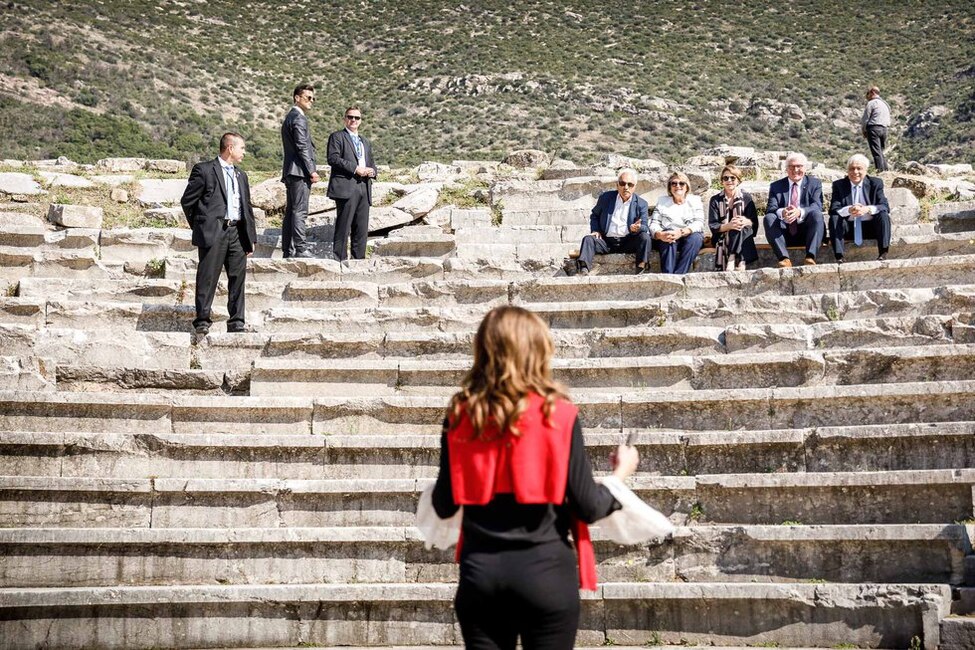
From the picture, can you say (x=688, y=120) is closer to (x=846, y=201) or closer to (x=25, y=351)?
(x=846, y=201)

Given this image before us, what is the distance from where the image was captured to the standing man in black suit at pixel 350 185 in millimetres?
11344

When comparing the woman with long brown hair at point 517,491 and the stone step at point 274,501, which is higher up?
the woman with long brown hair at point 517,491

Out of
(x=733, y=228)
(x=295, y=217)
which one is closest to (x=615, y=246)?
(x=733, y=228)

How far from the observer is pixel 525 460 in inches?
131

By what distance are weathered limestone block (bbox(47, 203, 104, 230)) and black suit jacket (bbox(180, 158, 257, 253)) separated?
399 cm

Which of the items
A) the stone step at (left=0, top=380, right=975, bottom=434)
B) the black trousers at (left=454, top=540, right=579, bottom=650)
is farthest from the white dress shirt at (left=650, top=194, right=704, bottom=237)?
the black trousers at (left=454, top=540, right=579, bottom=650)

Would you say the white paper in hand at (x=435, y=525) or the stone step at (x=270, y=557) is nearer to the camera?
the white paper in hand at (x=435, y=525)

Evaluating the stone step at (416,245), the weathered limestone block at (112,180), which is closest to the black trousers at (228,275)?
the stone step at (416,245)

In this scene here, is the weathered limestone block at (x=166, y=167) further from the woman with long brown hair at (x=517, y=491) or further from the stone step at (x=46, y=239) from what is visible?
the woman with long brown hair at (x=517, y=491)

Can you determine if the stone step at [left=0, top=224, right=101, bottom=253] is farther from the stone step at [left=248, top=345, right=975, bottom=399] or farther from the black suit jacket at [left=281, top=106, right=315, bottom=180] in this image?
the stone step at [left=248, top=345, right=975, bottom=399]

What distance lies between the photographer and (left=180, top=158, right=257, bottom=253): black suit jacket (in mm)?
9320

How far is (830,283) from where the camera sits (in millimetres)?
9383

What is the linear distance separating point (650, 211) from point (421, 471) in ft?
20.5

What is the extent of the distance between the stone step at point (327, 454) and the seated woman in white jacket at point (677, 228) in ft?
10.7
